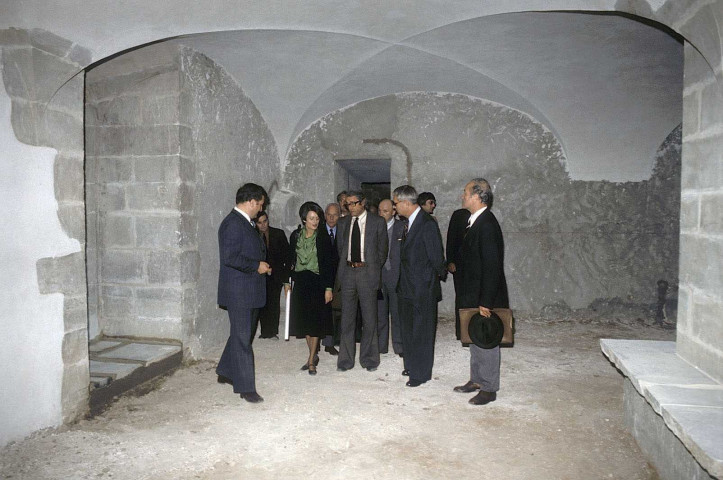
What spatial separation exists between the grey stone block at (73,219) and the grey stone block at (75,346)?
63 cm

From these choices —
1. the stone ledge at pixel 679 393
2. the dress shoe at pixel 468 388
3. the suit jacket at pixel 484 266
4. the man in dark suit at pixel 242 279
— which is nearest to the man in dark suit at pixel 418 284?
the dress shoe at pixel 468 388

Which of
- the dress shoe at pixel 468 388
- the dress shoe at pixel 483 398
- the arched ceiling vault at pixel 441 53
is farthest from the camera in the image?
the dress shoe at pixel 468 388

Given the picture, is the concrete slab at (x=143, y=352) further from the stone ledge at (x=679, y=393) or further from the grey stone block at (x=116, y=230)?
the stone ledge at (x=679, y=393)

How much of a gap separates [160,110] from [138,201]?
869 mm

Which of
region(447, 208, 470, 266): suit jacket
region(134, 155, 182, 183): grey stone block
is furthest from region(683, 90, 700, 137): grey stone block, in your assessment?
region(134, 155, 182, 183): grey stone block

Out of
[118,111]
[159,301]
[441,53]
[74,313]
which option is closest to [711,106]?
[441,53]

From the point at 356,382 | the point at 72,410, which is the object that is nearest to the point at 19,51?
the point at 72,410

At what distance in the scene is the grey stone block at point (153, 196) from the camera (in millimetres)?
4695

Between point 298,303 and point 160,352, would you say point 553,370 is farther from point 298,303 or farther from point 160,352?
point 160,352

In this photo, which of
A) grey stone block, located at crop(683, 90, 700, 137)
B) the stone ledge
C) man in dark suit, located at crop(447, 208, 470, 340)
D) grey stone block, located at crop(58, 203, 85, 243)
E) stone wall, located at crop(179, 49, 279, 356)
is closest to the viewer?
the stone ledge

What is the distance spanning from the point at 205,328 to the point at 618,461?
12.4 ft

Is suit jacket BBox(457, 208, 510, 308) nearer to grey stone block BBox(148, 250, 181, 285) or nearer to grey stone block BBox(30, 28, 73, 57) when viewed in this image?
grey stone block BBox(148, 250, 181, 285)

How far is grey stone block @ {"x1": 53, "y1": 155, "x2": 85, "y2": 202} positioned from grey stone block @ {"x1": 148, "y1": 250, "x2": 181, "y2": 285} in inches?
50.7

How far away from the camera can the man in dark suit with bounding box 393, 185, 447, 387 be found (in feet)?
13.6
